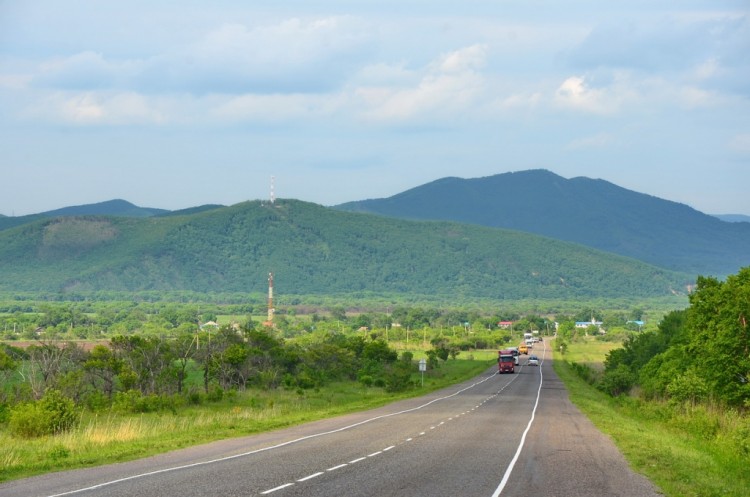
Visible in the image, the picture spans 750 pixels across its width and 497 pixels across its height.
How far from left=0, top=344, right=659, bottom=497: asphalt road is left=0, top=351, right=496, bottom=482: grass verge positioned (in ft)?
3.56

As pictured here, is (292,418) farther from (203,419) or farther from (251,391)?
(251,391)

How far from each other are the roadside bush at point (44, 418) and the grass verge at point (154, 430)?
0.54 m

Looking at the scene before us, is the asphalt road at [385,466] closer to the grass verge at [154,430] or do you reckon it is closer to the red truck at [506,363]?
the grass verge at [154,430]

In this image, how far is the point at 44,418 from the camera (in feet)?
102

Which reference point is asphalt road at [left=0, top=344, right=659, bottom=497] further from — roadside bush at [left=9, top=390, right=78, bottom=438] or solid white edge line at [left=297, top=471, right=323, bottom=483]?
roadside bush at [left=9, top=390, right=78, bottom=438]

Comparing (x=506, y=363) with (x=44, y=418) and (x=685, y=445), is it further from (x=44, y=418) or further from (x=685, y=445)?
(x=44, y=418)

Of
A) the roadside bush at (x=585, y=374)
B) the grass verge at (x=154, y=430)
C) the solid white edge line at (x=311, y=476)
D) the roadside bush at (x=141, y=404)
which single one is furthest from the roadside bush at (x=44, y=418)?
the roadside bush at (x=585, y=374)

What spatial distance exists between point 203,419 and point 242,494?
20.4 metres

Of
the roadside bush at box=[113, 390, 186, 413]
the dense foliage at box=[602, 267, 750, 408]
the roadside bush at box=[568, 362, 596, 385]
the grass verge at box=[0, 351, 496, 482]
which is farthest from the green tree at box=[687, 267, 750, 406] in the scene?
the roadside bush at box=[568, 362, 596, 385]

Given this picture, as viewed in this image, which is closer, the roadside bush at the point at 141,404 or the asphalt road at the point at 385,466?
the asphalt road at the point at 385,466

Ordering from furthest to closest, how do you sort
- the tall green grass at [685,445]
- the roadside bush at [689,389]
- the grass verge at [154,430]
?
1. the roadside bush at [689,389]
2. the grass verge at [154,430]
3. the tall green grass at [685,445]

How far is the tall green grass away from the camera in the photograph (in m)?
21.3

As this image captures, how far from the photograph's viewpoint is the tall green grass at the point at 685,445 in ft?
69.8

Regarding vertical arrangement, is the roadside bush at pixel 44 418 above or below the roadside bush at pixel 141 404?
above
